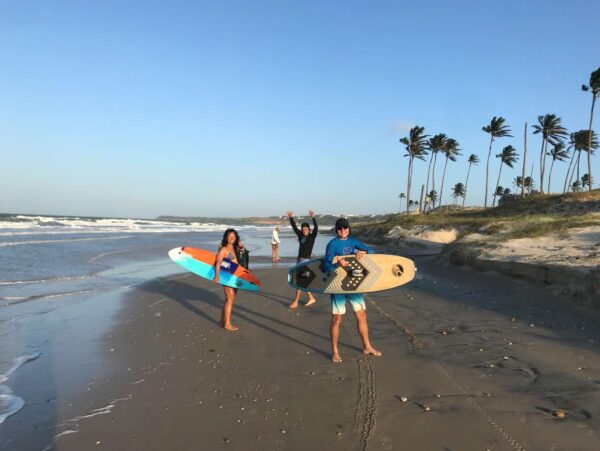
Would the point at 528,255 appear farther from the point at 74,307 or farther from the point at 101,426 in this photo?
the point at 74,307

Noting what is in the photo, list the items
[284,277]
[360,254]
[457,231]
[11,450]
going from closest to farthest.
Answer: [11,450] → [360,254] → [284,277] → [457,231]

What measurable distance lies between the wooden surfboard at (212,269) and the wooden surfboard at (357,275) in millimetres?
1408

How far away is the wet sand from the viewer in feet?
12.1

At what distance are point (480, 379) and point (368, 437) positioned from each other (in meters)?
1.92

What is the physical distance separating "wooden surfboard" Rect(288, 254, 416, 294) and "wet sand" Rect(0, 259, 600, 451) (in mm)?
995

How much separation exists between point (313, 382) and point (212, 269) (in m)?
5.05

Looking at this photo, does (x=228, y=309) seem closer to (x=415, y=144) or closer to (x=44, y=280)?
(x=44, y=280)

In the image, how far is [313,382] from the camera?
16.2 ft

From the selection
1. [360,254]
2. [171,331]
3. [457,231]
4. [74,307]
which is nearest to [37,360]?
[171,331]

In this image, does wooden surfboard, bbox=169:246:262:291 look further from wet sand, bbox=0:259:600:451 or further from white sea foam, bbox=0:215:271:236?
white sea foam, bbox=0:215:271:236

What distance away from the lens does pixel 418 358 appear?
5.61 m

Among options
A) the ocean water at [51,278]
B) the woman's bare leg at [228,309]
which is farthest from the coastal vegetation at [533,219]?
the ocean water at [51,278]

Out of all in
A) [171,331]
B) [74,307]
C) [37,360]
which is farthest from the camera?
[74,307]

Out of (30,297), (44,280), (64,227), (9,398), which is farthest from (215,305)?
(64,227)
